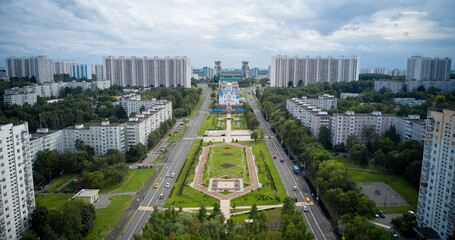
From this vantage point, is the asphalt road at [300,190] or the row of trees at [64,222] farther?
the asphalt road at [300,190]

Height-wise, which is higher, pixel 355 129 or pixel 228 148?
pixel 355 129

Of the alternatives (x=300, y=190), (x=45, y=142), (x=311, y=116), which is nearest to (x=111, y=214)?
(x=45, y=142)

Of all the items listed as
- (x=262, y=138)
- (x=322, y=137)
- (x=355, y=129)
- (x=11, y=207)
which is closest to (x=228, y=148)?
(x=262, y=138)

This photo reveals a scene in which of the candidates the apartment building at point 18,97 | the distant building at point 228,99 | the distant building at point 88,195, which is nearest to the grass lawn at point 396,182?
the distant building at point 88,195

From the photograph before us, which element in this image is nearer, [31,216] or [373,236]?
[373,236]

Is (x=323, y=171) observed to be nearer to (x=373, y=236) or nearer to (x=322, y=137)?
(x=373, y=236)

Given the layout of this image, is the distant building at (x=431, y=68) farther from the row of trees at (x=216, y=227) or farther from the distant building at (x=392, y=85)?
the row of trees at (x=216, y=227)
